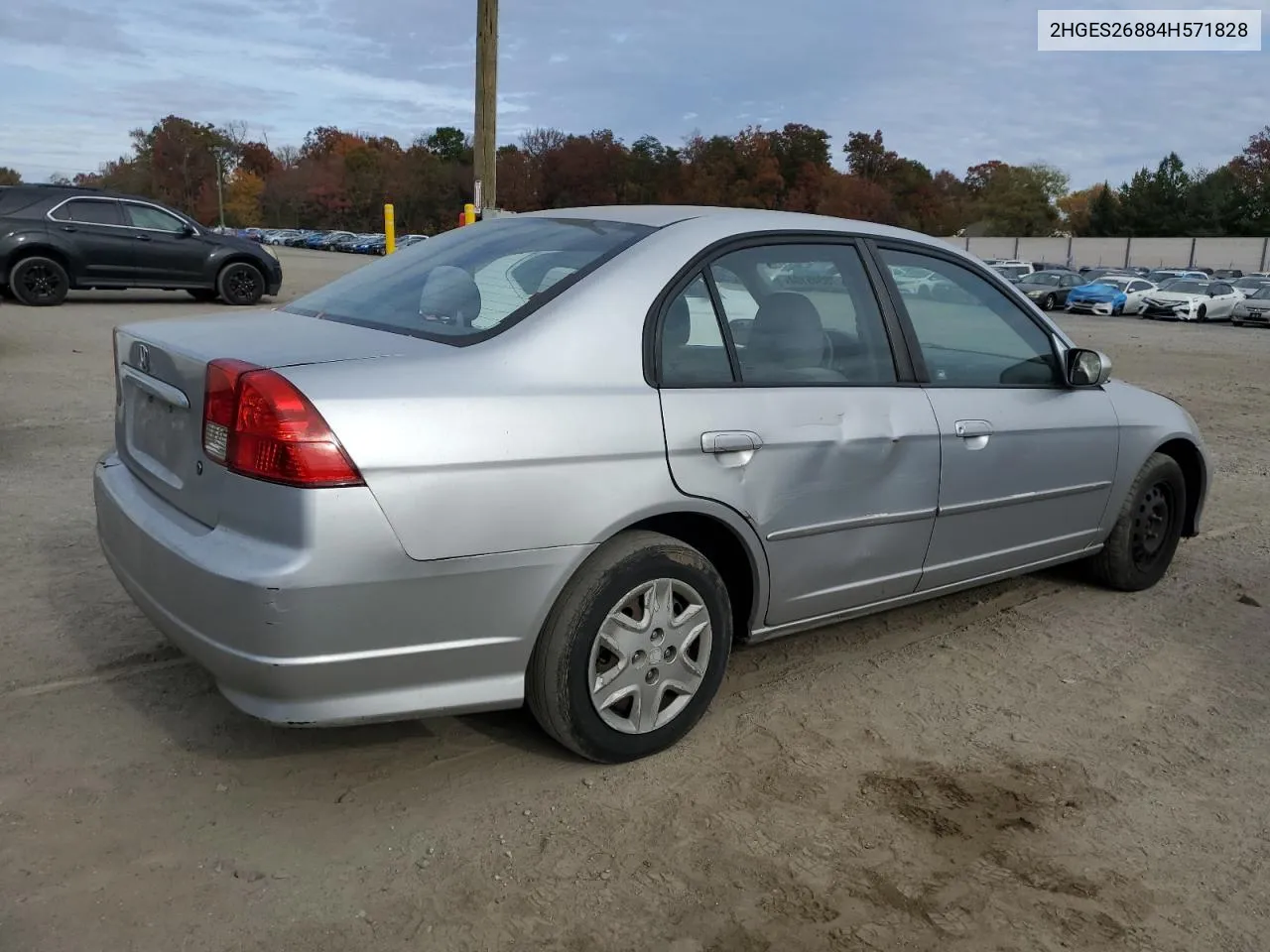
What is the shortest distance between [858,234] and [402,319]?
166 centimetres

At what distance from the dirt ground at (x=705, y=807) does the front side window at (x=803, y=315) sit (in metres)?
1.14

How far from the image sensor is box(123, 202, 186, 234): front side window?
15859 mm

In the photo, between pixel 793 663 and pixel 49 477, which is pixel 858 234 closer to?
pixel 793 663

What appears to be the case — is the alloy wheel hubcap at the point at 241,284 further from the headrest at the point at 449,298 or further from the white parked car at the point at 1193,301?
the white parked car at the point at 1193,301

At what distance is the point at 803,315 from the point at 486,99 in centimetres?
1175

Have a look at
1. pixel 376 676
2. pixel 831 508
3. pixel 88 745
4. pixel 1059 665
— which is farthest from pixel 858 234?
pixel 88 745

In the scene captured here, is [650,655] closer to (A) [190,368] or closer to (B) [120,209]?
(A) [190,368]

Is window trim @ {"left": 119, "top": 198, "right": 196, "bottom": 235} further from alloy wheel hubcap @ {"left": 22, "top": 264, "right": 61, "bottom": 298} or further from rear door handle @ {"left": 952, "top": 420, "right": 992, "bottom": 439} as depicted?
rear door handle @ {"left": 952, "top": 420, "right": 992, "bottom": 439}

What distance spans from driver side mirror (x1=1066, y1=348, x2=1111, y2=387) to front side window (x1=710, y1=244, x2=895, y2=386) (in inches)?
41.1

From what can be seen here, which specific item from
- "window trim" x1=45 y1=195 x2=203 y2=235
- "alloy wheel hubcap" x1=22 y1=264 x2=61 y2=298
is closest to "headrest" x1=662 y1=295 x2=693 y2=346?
"window trim" x1=45 y1=195 x2=203 y2=235

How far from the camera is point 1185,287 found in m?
33.2

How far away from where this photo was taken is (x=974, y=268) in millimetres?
4184

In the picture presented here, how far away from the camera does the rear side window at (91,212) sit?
50.4 feet

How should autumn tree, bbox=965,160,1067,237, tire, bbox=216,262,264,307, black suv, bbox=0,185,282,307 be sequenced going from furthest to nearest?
1. autumn tree, bbox=965,160,1067,237
2. tire, bbox=216,262,264,307
3. black suv, bbox=0,185,282,307
